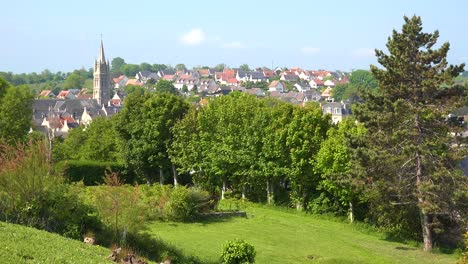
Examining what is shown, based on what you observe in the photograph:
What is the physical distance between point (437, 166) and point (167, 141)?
19397 millimetres

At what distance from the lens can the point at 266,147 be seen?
118ft

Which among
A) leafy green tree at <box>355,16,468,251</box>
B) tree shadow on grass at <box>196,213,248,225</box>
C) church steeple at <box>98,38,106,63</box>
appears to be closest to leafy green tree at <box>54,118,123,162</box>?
tree shadow on grass at <box>196,213,248,225</box>

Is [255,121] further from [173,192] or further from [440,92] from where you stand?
[440,92]

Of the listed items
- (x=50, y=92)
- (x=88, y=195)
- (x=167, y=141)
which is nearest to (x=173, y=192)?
(x=88, y=195)

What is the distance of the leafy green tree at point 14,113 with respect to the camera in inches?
1732

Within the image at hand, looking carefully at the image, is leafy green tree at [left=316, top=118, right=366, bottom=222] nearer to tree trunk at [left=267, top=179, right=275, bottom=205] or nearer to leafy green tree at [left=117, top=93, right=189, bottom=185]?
tree trunk at [left=267, top=179, right=275, bottom=205]

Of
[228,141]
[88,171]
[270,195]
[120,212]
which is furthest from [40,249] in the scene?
[88,171]

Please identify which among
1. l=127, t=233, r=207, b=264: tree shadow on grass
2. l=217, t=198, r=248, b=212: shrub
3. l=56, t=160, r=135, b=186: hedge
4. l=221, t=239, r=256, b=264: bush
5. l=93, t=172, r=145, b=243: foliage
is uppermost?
l=93, t=172, r=145, b=243: foliage

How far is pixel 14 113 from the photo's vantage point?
4472 centimetres

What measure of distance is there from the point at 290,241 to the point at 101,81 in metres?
120

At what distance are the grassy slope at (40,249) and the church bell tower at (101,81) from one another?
123 metres

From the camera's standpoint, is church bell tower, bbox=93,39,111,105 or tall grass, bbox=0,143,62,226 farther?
church bell tower, bbox=93,39,111,105

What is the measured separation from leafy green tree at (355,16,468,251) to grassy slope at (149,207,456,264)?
2.43m

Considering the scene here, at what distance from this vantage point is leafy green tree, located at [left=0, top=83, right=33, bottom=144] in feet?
144
